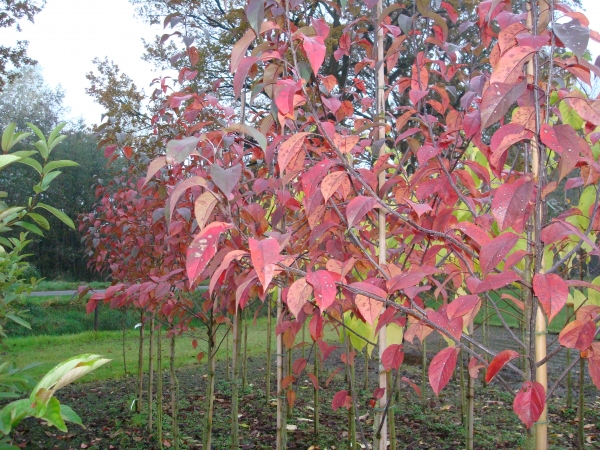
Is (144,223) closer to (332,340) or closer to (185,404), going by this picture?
(185,404)

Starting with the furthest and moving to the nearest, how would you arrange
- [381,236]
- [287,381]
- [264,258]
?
[287,381]
[381,236]
[264,258]

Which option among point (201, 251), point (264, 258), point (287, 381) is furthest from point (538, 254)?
point (287, 381)

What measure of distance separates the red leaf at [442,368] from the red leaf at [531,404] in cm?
14

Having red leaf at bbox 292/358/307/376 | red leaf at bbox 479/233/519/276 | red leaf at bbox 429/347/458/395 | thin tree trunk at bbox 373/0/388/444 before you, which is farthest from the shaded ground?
red leaf at bbox 479/233/519/276

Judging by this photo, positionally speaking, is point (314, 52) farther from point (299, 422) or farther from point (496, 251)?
point (299, 422)

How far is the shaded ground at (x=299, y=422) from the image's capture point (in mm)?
3578

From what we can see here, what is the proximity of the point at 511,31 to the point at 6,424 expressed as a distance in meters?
1.23

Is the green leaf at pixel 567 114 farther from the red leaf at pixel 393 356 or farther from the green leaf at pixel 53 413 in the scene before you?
the green leaf at pixel 53 413

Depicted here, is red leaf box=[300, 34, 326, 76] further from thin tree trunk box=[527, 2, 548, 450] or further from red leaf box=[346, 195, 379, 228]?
thin tree trunk box=[527, 2, 548, 450]

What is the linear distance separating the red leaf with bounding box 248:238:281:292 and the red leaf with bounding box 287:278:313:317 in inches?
5.3

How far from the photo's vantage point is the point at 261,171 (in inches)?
90.9

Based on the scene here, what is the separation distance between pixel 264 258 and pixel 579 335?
0.67 metres

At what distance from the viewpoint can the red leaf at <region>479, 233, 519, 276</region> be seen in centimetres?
94

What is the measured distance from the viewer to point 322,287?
97 cm
